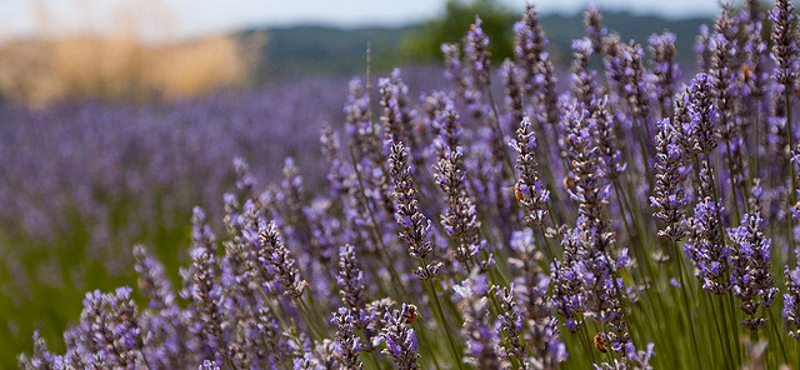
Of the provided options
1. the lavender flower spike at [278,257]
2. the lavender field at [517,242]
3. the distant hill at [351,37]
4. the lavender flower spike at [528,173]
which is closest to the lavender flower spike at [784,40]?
the lavender field at [517,242]

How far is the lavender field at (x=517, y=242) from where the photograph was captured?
58.6 inches

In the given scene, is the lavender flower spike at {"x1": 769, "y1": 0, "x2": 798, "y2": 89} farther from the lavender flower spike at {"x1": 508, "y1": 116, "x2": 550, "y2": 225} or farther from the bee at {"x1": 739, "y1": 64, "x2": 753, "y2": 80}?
the lavender flower spike at {"x1": 508, "y1": 116, "x2": 550, "y2": 225}

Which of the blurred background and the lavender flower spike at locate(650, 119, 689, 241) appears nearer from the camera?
the lavender flower spike at locate(650, 119, 689, 241)

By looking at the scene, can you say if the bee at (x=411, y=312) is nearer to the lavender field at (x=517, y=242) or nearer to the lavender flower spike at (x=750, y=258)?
the lavender field at (x=517, y=242)

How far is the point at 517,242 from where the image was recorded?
3.35 feet

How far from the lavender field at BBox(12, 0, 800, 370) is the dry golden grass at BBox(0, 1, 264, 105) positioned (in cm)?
963

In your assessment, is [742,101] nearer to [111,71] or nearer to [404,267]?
[404,267]

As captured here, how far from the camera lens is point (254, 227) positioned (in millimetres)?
1917

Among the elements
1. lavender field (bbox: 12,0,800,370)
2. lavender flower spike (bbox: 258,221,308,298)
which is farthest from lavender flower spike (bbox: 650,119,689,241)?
lavender flower spike (bbox: 258,221,308,298)

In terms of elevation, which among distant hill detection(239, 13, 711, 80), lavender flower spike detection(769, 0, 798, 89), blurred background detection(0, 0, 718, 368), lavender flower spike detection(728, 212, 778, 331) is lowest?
lavender flower spike detection(728, 212, 778, 331)

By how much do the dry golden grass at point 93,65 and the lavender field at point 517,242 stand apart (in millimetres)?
9632

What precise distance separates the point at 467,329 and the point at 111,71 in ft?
48.7

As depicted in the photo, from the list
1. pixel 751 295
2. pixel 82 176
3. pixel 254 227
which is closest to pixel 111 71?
pixel 82 176

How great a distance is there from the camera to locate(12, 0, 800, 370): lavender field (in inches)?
58.6
